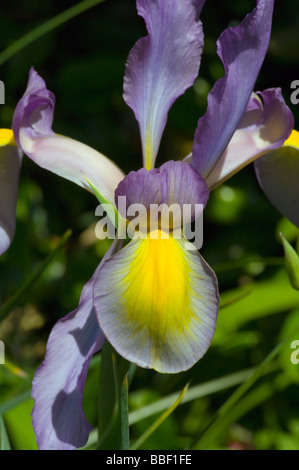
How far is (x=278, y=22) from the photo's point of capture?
1.23 metres

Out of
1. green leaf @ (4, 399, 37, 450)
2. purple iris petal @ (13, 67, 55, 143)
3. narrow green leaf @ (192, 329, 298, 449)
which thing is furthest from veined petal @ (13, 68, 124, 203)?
green leaf @ (4, 399, 37, 450)

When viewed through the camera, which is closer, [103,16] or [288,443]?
[288,443]

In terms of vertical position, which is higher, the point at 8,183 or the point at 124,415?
the point at 8,183

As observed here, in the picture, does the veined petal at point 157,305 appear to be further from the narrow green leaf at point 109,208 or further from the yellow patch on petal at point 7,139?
the yellow patch on petal at point 7,139

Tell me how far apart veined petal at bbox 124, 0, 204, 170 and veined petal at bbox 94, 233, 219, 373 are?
0.13 m

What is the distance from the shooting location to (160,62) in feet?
1.88

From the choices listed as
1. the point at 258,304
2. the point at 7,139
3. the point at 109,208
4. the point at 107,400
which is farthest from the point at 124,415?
the point at 258,304

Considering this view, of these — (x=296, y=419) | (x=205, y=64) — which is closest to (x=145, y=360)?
(x=296, y=419)

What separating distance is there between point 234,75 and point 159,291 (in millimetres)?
185

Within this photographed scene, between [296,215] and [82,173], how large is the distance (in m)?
0.23

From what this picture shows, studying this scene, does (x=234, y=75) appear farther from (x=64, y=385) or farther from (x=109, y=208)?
(x=64, y=385)

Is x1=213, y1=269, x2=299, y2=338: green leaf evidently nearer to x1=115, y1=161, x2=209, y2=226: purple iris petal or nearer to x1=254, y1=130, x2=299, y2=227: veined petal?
x1=254, y1=130, x2=299, y2=227: veined petal
